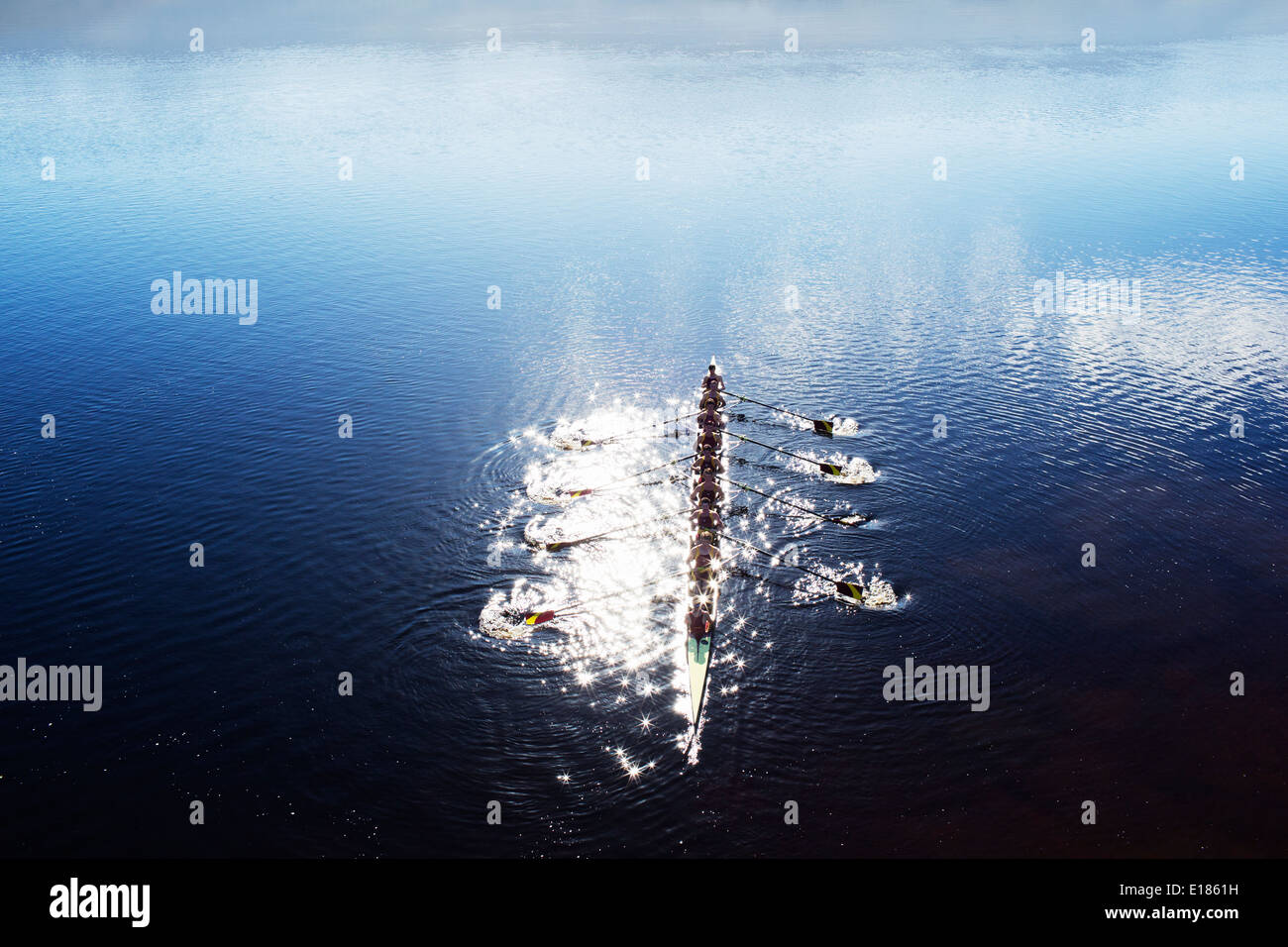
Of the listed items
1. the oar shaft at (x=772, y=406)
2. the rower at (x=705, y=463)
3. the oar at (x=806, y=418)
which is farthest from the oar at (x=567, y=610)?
the oar shaft at (x=772, y=406)

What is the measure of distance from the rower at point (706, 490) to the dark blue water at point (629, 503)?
9.43ft

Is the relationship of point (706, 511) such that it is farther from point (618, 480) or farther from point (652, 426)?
point (652, 426)

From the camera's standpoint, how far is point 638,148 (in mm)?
126688

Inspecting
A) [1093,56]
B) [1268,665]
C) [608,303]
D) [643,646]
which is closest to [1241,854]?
[1268,665]

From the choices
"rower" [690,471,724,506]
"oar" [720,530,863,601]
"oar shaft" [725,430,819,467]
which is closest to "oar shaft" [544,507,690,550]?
"rower" [690,471,724,506]

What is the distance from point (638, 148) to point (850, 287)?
5611 centimetres

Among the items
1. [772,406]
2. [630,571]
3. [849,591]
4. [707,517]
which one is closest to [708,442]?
[707,517]

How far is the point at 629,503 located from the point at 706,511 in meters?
6.72

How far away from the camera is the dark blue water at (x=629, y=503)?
34.2 m

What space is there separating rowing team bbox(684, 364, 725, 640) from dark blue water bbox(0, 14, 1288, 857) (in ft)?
5.48

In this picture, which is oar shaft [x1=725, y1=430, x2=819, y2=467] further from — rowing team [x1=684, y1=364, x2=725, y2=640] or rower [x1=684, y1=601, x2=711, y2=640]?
rower [x1=684, y1=601, x2=711, y2=640]

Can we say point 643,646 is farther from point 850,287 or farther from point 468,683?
point 850,287

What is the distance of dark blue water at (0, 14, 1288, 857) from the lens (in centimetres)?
3416

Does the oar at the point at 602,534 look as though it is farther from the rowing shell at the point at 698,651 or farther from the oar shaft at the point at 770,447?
the oar shaft at the point at 770,447
